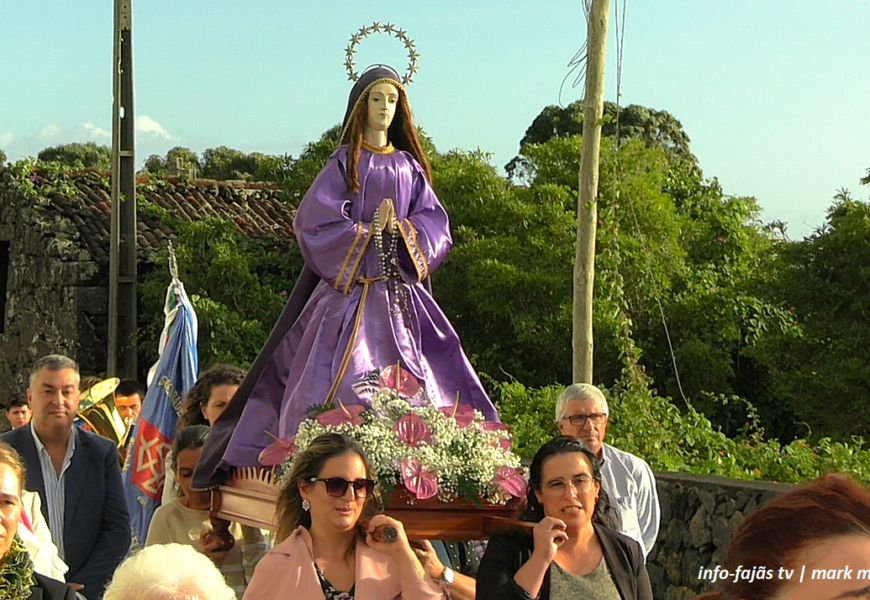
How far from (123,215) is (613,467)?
409 inches

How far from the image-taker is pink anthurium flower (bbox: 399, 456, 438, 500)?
13.3 ft

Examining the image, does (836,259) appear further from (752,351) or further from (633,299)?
(633,299)

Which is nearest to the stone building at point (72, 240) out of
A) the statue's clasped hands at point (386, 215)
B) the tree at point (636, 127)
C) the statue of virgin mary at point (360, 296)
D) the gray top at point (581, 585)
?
the tree at point (636, 127)

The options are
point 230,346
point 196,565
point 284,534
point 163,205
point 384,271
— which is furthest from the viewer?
point 163,205

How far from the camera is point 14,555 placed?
132 inches

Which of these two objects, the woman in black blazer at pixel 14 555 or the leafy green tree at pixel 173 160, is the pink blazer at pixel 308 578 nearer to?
the woman in black blazer at pixel 14 555

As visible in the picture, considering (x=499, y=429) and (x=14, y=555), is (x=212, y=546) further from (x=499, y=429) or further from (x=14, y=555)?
(x=14, y=555)

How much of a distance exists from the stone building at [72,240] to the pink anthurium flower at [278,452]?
34.3ft

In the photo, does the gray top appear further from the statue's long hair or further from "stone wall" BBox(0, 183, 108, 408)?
"stone wall" BBox(0, 183, 108, 408)

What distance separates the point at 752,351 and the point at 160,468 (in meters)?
4.94

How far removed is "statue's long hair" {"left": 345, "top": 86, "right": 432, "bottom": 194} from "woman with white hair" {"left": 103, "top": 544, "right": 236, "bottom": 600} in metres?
2.34

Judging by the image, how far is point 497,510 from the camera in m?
4.27

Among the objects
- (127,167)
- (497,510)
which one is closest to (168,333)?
(497,510)

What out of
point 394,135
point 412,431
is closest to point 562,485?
point 412,431
